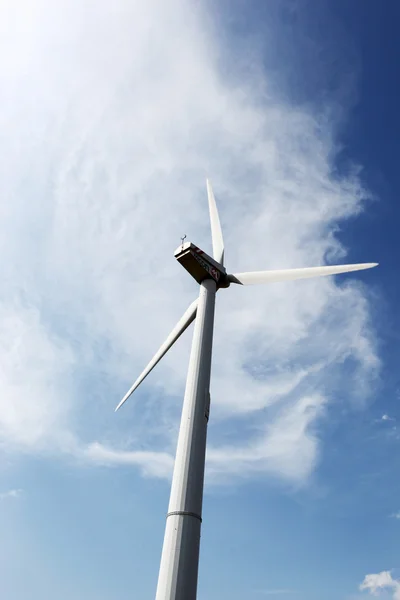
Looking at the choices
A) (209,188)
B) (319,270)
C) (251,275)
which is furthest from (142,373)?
(209,188)

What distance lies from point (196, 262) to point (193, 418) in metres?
12.0

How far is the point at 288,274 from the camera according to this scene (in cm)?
3058

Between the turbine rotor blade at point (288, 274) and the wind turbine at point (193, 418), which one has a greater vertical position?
the turbine rotor blade at point (288, 274)

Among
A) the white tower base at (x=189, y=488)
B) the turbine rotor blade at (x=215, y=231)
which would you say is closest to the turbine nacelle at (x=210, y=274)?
the turbine rotor blade at (x=215, y=231)

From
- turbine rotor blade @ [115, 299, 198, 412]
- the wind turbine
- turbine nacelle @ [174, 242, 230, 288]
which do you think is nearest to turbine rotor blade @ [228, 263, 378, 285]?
the wind turbine

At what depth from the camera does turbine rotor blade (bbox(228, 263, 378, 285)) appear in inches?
1182

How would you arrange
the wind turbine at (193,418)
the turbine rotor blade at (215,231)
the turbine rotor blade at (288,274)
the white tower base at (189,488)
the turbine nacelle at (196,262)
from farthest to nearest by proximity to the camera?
the turbine rotor blade at (215,231)
the turbine rotor blade at (288,274)
the turbine nacelle at (196,262)
the wind turbine at (193,418)
the white tower base at (189,488)

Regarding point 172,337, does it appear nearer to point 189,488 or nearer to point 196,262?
point 196,262

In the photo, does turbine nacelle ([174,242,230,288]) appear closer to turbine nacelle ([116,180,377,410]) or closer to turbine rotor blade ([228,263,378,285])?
turbine nacelle ([116,180,377,410])

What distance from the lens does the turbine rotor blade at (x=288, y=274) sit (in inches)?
1182

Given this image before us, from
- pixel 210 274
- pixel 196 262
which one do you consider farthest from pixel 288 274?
pixel 196 262

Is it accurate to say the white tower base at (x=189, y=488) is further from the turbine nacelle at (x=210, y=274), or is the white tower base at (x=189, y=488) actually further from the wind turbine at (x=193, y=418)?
the turbine nacelle at (x=210, y=274)

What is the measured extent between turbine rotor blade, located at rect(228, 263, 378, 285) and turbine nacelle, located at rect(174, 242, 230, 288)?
217 cm

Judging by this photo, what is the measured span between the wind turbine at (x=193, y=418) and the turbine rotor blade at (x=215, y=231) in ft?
0.45
